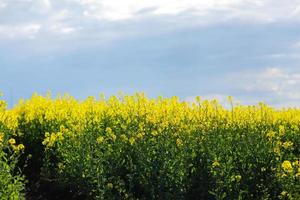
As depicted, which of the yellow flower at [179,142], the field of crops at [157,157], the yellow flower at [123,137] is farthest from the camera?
the yellow flower at [123,137]

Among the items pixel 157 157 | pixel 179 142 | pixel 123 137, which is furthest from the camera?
pixel 123 137

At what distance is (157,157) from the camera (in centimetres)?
874

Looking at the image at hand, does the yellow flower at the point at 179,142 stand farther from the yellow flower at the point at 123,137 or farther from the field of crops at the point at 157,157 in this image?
the yellow flower at the point at 123,137

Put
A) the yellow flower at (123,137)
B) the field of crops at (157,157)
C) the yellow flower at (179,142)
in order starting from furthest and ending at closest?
1. the yellow flower at (123,137)
2. the yellow flower at (179,142)
3. the field of crops at (157,157)

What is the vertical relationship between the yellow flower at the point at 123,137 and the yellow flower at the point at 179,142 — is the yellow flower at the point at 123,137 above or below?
above

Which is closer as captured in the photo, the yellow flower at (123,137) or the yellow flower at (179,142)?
the yellow flower at (179,142)

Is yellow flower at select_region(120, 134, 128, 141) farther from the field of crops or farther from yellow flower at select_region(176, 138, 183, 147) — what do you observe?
yellow flower at select_region(176, 138, 183, 147)

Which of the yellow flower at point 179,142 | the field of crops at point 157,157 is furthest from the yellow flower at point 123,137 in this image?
the yellow flower at point 179,142

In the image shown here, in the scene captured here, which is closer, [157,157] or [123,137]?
[157,157]

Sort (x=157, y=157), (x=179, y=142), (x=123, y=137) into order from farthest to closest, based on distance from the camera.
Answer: (x=123, y=137)
(x=179, y=142)
(x=157, y=157)

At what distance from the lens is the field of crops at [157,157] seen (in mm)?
8557

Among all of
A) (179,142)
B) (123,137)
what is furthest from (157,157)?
(123,137)

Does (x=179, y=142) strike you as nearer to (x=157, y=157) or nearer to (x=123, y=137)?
(x=157, y=157)

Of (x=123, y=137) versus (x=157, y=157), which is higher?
(x=123, y=137)
